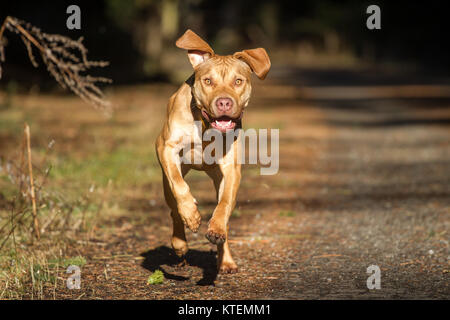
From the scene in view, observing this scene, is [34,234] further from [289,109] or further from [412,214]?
[289,109]

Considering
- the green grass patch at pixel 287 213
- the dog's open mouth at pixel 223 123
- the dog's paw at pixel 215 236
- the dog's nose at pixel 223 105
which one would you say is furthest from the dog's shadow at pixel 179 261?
the green grass patch at pixel 287 213

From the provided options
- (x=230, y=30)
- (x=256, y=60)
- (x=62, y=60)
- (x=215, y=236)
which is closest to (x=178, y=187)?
(x=215, y=236)

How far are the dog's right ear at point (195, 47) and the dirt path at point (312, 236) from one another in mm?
1732

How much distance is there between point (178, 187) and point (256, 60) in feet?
3.94

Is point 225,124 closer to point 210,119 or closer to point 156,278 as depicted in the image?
point 210,119

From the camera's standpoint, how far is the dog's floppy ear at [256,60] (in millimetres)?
5351

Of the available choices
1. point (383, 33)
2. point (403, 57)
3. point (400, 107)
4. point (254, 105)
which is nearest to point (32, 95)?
point (254, 105)

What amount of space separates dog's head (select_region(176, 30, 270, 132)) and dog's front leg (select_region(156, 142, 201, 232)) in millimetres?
445

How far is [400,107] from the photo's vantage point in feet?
68.8

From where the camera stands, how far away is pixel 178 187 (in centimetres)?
510

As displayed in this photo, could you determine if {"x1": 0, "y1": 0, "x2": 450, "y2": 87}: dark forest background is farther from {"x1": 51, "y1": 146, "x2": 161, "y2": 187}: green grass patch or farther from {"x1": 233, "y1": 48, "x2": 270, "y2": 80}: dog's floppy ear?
{"x1": 233, "y1": 48, "x2": 270, "y2": 80}: dog's floppy ear

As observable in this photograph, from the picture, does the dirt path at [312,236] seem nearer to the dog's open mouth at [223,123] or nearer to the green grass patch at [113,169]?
the green grass patch at [113,169]

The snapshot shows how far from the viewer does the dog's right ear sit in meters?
5.25

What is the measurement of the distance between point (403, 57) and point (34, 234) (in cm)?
4075
